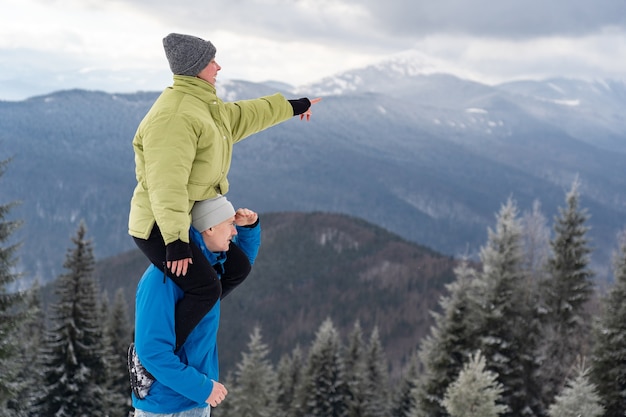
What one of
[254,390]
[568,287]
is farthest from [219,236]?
[254,390]

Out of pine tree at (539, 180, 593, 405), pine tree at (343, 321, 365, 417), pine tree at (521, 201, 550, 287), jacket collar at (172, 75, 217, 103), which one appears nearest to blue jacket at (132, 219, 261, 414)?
jacket collar at (172, 75, 217, 103)

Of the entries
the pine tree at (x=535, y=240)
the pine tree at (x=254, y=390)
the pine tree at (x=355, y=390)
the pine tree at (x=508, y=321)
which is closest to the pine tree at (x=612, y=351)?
the pine tree at (x=508, y=321)

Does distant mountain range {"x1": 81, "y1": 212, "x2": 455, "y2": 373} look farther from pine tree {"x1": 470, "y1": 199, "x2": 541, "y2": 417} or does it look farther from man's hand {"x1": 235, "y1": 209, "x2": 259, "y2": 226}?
man's hand {"x1": 235, "y1": 209, "x2": 259, "y2": 226}

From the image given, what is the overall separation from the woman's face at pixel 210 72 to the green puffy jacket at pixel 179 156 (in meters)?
0.04

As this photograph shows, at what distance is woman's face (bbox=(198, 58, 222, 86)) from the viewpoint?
136 inches

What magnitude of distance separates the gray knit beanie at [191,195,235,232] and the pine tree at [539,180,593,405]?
62.6 feet

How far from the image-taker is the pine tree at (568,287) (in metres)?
20.1

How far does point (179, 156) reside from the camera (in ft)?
9.87

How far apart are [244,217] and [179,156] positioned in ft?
3.05

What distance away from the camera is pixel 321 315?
14512cm

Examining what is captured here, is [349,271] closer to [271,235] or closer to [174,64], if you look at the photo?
[271,235]

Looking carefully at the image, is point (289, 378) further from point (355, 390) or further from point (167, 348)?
point (167, 348)

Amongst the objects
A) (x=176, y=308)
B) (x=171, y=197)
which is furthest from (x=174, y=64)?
(x=176, y=308)

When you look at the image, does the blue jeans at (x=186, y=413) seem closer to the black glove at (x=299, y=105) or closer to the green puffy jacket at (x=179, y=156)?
the green puffy jacket at (x=179, y=156)
